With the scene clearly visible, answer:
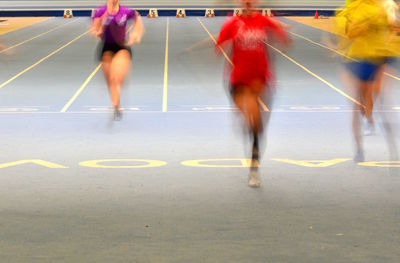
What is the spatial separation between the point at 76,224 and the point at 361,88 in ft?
14.2

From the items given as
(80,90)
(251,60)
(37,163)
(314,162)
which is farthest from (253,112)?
(80,90)

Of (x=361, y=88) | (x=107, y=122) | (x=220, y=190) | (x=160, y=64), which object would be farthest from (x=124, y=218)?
(x=160, y=64)

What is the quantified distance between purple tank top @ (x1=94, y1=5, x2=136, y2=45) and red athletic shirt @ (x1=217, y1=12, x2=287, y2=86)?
14.9 feet

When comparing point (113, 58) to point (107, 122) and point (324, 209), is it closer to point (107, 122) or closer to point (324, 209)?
point (107, 122)

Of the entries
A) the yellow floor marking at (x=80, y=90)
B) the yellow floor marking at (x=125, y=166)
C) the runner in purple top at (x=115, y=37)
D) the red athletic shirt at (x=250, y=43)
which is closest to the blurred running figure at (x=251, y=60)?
the red athletic shirt at (x=250, y=43)

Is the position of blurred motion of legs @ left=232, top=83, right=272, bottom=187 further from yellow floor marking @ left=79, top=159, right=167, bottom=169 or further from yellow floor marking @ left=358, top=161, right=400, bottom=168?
yellow floor marking @ left=358, top=161, right=400, bottom=168

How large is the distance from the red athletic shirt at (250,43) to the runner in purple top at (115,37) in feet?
13.9

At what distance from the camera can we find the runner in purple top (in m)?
13.6

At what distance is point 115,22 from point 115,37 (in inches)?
8.9

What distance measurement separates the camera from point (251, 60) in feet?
30.4

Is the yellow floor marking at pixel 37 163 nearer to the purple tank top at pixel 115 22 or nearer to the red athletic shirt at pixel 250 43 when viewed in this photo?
the red athletic shirt at pixel 250 43

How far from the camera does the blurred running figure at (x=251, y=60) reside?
9.18 metres

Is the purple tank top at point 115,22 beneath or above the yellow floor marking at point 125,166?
above

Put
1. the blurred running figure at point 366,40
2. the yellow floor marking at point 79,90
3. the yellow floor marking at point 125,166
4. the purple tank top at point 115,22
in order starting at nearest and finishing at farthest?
the yellow floor marking at point 125,166
the blurred running figure at point 366,40
the purple tank top at point 115,22
the yellow floor marking at point 79,90
